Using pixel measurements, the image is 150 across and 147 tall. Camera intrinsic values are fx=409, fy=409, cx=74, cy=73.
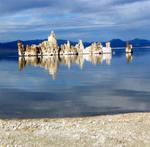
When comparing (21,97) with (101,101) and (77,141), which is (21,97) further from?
(77,141)

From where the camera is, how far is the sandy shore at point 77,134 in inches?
646

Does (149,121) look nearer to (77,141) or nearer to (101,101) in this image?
(77,141)

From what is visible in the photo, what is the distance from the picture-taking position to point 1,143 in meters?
16.3

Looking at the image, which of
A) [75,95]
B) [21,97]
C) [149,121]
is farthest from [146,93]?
[149,121]

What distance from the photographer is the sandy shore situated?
53.8 ft

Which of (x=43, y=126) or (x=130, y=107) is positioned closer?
(x=43, y=126)

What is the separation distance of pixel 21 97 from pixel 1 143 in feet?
83.3

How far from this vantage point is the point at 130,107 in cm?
3284

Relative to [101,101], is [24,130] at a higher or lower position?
higher

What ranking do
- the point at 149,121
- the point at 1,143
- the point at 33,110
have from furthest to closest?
the point at 33,110
the point at 149,121
the point at 1,143

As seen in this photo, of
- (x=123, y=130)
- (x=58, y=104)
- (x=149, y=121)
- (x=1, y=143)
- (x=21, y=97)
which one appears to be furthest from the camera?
(x=21, y=97)

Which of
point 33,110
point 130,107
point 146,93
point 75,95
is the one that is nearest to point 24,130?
point 33,110

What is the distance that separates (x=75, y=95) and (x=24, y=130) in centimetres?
2366

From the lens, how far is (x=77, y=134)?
Result: 17.4 meters
